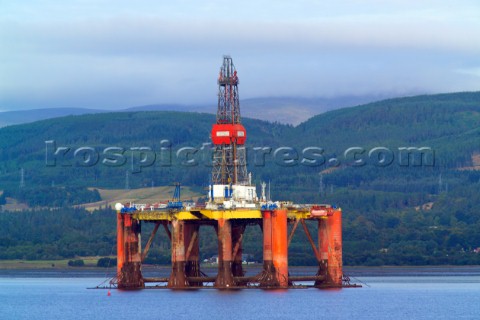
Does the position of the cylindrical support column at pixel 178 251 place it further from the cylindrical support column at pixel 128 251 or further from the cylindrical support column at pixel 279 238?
the cylindrical support column at pixel 279 238

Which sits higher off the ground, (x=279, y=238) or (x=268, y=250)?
(x=279, y=238)

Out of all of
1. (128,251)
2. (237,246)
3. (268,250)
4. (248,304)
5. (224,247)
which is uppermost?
(237,246)

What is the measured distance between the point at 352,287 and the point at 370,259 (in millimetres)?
70102

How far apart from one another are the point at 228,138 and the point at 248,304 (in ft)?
76.6


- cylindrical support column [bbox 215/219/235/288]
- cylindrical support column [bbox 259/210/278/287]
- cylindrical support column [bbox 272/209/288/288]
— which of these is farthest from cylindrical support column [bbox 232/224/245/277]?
cylindrical support column [bbox 272/209/288/288]

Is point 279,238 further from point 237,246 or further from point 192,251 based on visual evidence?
point 192,251

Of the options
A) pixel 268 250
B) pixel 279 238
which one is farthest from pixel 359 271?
pixel 279 238

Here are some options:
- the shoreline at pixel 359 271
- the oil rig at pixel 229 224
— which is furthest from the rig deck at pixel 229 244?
the shoreline at pixel 359 271

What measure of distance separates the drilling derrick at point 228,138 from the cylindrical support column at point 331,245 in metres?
8.57

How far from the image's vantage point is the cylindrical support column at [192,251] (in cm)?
12575

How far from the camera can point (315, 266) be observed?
7603 inches

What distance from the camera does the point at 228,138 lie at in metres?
128

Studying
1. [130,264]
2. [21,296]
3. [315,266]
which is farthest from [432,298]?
[315,266]

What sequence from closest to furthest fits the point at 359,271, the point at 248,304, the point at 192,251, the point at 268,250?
1. the point at 248,304
2. the point at 268,250
3. the point at 192,251
4. the point at 359,271
